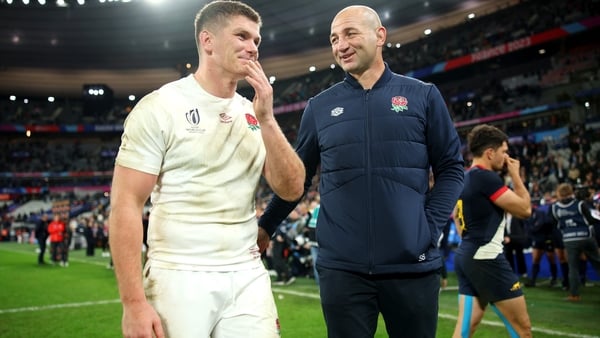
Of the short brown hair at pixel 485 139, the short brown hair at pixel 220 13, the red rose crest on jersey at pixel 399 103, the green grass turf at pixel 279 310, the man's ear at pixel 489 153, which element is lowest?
the green grass turf at pixel 279 310

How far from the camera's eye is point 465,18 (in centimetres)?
3759

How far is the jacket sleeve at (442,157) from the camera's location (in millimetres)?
3037

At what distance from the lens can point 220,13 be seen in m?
2.73

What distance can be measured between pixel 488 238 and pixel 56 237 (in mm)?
18244

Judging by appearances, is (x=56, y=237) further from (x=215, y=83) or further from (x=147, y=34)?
(x=147, y=34)

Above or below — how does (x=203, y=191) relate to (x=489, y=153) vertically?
below

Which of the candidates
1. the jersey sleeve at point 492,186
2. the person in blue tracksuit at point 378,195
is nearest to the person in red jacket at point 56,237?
the jersey sleeve at point 492,186

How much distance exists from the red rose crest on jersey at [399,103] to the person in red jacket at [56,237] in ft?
62.8

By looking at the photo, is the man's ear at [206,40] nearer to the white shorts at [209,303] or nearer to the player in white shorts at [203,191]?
the player in white shorts at [203,191]

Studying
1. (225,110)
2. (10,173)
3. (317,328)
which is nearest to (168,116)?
(225,110)

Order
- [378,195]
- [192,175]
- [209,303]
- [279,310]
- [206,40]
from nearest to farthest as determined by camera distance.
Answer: [209,303], [192,175], [206,40], [378,195], [279,310]

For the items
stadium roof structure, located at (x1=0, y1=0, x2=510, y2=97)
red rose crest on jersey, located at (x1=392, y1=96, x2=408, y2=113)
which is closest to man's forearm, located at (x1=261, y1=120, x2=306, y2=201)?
red rose crest on jersey, located at (x1=392, y1=96, x2=408, y2=113)

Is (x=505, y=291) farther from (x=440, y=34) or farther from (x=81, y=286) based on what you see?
(x=440, y=34)

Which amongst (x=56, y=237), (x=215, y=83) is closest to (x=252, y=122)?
(x=215, y=83)
